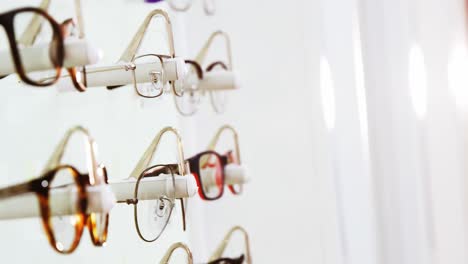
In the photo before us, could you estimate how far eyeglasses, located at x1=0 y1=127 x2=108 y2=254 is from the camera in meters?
0.50

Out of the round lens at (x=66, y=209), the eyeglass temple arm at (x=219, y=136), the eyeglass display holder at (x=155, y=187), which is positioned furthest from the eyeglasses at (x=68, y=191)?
the eyeglass temple arm at (x=219, y=136)

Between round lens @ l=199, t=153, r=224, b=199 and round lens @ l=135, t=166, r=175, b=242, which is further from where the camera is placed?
round lens @ l=199, t=153, r=224, b=199

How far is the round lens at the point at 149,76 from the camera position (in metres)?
0.73

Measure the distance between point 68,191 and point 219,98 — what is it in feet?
1.77

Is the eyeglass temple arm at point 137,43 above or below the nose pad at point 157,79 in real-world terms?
above

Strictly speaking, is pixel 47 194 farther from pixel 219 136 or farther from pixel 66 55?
pixel 219 136

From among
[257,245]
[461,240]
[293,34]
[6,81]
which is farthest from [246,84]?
[6,81]

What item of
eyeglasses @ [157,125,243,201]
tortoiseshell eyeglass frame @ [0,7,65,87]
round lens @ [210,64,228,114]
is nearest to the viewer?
tortoiseshell eyeglass frame @ [0,7,65,87]

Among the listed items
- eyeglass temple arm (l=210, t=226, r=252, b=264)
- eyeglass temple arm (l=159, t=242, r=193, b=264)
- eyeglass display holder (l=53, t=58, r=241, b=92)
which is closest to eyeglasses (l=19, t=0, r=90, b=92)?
eyeglass display holder (l=53, t=58, r=241, b=92)

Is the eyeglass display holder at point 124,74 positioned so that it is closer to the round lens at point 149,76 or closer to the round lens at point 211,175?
the round lens at point 149,76

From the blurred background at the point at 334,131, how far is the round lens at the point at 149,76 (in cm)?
30

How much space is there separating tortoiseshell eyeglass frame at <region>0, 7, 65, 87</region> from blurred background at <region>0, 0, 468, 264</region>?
1.76 feet

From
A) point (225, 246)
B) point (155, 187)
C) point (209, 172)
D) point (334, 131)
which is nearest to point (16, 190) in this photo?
point (155, 187)

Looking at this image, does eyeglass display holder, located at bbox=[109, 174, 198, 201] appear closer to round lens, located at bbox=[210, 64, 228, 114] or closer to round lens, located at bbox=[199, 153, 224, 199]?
round lens, located at bbox=[199, 153, 224, 199]
